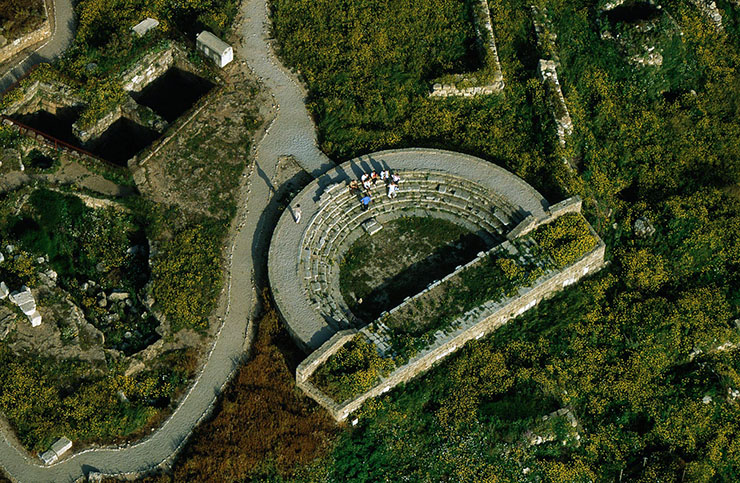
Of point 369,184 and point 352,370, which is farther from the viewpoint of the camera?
point 369,184

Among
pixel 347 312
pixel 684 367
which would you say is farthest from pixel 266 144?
pixel 684 367

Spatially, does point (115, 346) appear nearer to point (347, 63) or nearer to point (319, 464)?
point (319, 464)

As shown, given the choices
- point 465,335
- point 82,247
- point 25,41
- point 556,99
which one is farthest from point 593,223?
point 25,41

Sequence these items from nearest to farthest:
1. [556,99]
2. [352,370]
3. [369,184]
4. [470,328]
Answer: [352,370] < [470,328] < [369,184] < [556,99]

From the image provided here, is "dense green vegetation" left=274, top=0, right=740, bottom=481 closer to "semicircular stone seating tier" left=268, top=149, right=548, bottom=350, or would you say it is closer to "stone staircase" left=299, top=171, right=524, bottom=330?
"semicircular stone seating tier" left=268, top=149, right=548, bottom=350

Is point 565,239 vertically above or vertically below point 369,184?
below

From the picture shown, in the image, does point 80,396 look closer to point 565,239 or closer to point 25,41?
point 25,41

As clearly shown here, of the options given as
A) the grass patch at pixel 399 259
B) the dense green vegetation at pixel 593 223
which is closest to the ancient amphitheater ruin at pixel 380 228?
the grass patch at pixel 399 259
